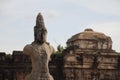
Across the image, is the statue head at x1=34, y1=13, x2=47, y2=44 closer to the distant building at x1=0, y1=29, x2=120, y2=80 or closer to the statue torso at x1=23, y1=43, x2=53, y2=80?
the statue torso at x1=23, y1=43, x2=53, y2=80

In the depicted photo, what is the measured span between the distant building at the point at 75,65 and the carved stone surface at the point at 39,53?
50.8 feet

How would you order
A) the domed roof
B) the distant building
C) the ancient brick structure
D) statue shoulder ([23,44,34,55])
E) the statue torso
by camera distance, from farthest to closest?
the domed roof < the ancient brick structure < the distant building < statue shoulder ([23,44,34,55]) < the statue torso

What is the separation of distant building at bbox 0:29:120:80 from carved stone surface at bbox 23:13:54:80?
15469 millimetres

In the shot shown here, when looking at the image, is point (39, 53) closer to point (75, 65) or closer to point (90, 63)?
point (75, 65)

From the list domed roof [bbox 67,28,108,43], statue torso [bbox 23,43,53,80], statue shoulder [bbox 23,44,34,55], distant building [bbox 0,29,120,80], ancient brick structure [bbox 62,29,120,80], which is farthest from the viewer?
domed roof [bbox 67,28,108,43]

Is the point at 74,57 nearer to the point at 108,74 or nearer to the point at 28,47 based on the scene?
the point at 108,74

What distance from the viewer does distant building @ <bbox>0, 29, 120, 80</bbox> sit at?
26.7m

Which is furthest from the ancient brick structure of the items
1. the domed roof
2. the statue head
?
the statue head

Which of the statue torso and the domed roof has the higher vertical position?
the domed roof

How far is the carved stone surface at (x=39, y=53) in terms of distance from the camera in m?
10.8

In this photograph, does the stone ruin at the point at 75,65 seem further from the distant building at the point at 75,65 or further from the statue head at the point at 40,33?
the statue head at the point at 40,33

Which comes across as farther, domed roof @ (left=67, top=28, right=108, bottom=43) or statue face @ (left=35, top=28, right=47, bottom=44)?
domed roof @ (left=67, top=28, right=108, bottom=43)

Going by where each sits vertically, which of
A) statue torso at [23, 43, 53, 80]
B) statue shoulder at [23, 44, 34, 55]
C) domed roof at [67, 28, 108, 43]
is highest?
domed roof at [67, 28, 108, 43]

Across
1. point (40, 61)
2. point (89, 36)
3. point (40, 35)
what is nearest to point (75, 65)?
point (89, 36)
